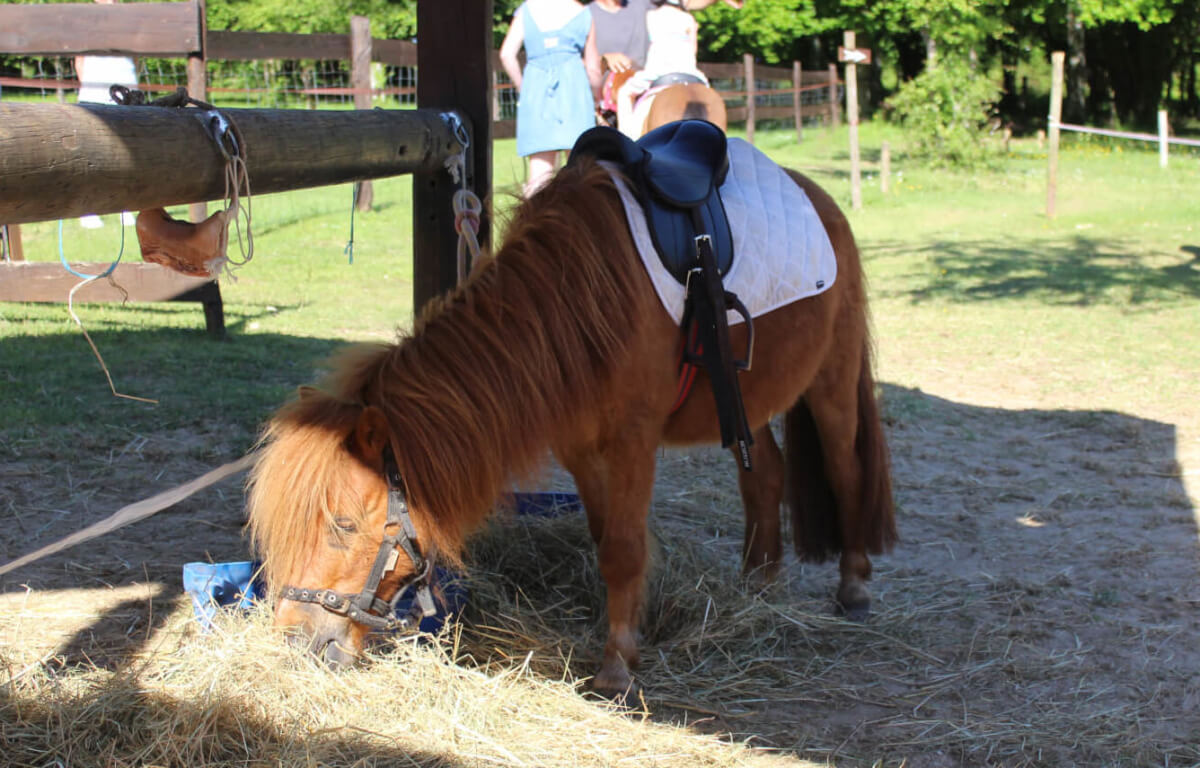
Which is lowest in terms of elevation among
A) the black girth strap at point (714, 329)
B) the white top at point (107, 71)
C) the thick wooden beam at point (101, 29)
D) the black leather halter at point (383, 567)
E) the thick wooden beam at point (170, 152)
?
the black leather halter at point (383, 567)

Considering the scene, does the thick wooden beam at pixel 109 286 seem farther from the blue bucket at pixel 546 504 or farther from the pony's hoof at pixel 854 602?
the pony's hoof at pixel 854 602

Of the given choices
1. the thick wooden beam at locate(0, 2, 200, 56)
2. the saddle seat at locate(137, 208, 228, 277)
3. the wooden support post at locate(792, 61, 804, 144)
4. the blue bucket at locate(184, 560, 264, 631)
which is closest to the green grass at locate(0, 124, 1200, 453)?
the saddle seat at locate(137, 208, 228, 277)

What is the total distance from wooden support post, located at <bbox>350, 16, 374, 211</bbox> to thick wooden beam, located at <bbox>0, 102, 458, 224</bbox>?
9.17 metres

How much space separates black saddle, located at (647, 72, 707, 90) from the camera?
665 centimetres

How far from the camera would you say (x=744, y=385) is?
3.13 metres

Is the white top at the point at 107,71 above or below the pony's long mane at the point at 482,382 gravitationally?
above

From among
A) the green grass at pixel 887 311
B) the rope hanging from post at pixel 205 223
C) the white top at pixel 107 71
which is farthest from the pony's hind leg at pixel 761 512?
the white top at pixel 107 71

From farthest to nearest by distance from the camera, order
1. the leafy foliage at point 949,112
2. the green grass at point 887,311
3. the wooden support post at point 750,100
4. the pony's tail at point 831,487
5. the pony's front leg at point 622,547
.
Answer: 1. the wooden support post at point 750,100
2. the leafy foliage at point 949,112
3. the green grass at point 887,311
4. the pony's tail at point 831,487
5. the pony's front leg at point 622,547

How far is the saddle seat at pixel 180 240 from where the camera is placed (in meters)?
2.37

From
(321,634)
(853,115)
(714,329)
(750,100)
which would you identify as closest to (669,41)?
(714,329)

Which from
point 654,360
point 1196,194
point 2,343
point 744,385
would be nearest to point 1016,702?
point 744,385

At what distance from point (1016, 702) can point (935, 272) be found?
7321mm

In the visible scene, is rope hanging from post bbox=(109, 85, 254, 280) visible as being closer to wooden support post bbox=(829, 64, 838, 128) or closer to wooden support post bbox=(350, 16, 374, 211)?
wooden support post bbox=(350, 16, 374, 211)

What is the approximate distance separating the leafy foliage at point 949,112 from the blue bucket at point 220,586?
15598 millimetres
